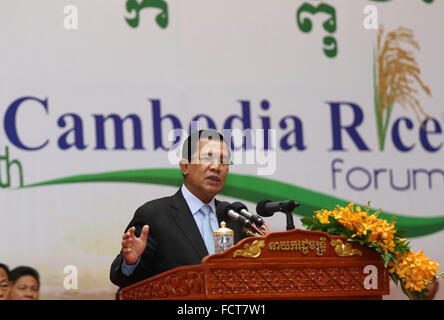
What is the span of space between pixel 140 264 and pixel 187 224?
311 mm

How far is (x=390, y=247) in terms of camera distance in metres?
3.06

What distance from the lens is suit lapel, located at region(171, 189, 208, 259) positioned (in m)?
3.55

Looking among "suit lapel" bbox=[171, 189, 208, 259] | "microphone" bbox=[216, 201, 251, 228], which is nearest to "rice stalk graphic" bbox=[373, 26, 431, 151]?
"suit lapel" bbox=[171, 189, 208, 259]

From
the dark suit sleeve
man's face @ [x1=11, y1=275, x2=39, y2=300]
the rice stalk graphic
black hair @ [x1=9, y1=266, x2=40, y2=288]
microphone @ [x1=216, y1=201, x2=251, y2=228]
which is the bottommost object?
man's face @ [x1=11, y1=275, x2=39, y2=300]

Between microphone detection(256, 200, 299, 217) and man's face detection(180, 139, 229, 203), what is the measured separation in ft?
1.84

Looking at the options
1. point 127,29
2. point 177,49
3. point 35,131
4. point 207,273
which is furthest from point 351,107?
point 207,273

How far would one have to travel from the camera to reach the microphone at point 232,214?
3225 millimetres

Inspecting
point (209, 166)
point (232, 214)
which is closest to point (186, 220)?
point (209, 166)

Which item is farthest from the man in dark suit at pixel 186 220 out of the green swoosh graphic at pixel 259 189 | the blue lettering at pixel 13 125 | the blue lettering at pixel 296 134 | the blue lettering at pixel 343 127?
the blue lettering at pixel 343 127

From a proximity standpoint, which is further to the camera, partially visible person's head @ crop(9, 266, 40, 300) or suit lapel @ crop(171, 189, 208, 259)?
partially visible person's head @ crop(9, 266, 40, 300)

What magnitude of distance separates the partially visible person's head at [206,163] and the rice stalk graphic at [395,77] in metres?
Answer: 2.54

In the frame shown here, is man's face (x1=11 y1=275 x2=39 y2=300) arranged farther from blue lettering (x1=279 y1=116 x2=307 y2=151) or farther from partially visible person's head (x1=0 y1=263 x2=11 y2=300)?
blue lettering (x1=279 y1=116 x2=307 y2=151)

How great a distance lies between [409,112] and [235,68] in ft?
5.02
